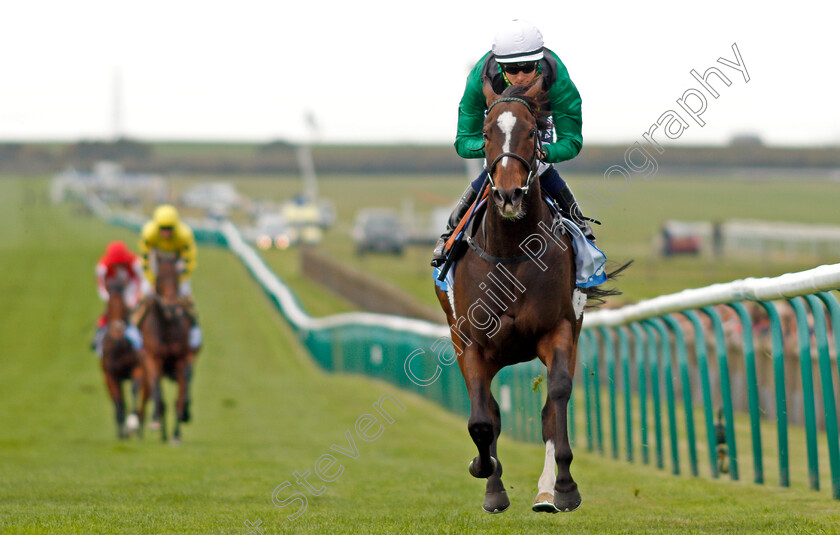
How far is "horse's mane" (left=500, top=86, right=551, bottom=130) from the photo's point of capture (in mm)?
5527

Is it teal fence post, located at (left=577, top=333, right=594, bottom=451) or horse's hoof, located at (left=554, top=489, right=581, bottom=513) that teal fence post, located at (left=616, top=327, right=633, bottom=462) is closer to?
teal fence post, located at (left=577, top=333, right=594, bottom=451)

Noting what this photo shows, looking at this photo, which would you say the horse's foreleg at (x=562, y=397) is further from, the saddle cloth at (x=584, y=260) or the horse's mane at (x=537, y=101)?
the horse's mane at (x=537, y=101)

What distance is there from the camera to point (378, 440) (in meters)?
12.0

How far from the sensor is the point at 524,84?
5730 mm

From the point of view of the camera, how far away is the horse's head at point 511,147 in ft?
16.9

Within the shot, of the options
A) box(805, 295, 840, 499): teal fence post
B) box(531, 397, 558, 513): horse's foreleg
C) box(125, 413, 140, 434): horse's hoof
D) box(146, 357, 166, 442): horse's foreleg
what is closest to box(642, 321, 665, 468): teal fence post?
box(805, 295, 840, 499): teal fence post

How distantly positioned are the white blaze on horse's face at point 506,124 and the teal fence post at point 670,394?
11.0 ft

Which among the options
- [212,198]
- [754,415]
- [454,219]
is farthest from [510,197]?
[212,198]

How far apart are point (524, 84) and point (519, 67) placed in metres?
0.12

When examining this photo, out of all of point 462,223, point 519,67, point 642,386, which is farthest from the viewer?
point 642,386

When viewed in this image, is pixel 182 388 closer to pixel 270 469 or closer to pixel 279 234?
pixel 270 469

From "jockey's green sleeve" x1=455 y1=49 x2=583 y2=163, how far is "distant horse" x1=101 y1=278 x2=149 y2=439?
7.30 meters

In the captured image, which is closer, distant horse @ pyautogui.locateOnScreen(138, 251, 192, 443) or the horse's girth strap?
the horse's girth strap

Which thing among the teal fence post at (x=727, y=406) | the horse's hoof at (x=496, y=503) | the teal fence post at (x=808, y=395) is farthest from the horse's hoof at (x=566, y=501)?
the teal fence post at (x=727, y=406)
